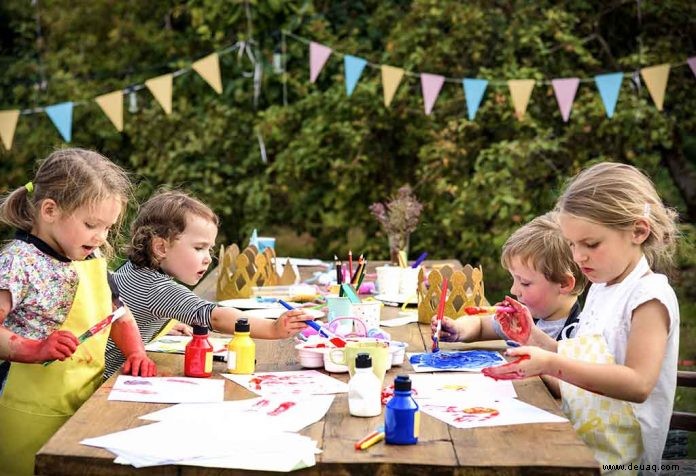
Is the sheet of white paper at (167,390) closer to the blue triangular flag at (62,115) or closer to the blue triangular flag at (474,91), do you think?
the blue triangular flag at (474,91)

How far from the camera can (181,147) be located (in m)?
7.98

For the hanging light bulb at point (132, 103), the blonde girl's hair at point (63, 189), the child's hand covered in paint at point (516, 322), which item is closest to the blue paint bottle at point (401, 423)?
the child's hand covered in paint at point (516, 322)

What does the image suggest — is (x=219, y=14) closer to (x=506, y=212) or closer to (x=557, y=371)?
(x=506, y=212)

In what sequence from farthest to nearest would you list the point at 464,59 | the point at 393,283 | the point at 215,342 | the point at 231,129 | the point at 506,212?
the point at 231,129 < the point at 464,59 < the point at 506,212 < the point at 393,283 < the point at 215,342

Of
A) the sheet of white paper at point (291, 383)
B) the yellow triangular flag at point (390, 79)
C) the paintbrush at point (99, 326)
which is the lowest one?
the sheet of white paper at point (291, 383)

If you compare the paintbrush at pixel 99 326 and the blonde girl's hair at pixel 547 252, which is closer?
the paintbrush at pixel 99 326

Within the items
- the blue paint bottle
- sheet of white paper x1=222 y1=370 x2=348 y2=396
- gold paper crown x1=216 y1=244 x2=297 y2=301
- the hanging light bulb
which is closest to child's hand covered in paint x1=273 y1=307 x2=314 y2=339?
sheet of white paper x1=222 y1=370 x2=348 y2=396

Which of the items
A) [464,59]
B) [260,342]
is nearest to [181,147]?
[464,59]

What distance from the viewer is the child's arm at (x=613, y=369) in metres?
2.15

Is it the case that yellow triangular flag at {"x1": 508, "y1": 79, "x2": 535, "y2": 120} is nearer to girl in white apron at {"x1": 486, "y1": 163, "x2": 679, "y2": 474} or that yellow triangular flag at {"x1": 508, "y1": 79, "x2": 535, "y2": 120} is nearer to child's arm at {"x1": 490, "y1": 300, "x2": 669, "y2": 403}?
girl in white apron at {"x1": 486, "y1": 163, "x2": 679, "y2": 474}

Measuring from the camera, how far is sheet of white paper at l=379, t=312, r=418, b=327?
331 centimetres

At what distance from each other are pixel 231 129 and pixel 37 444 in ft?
18.8

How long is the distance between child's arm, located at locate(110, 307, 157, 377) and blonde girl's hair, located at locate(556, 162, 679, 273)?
3.71ft

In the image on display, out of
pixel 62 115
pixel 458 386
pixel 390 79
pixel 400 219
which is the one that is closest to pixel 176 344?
pixel 458 386
